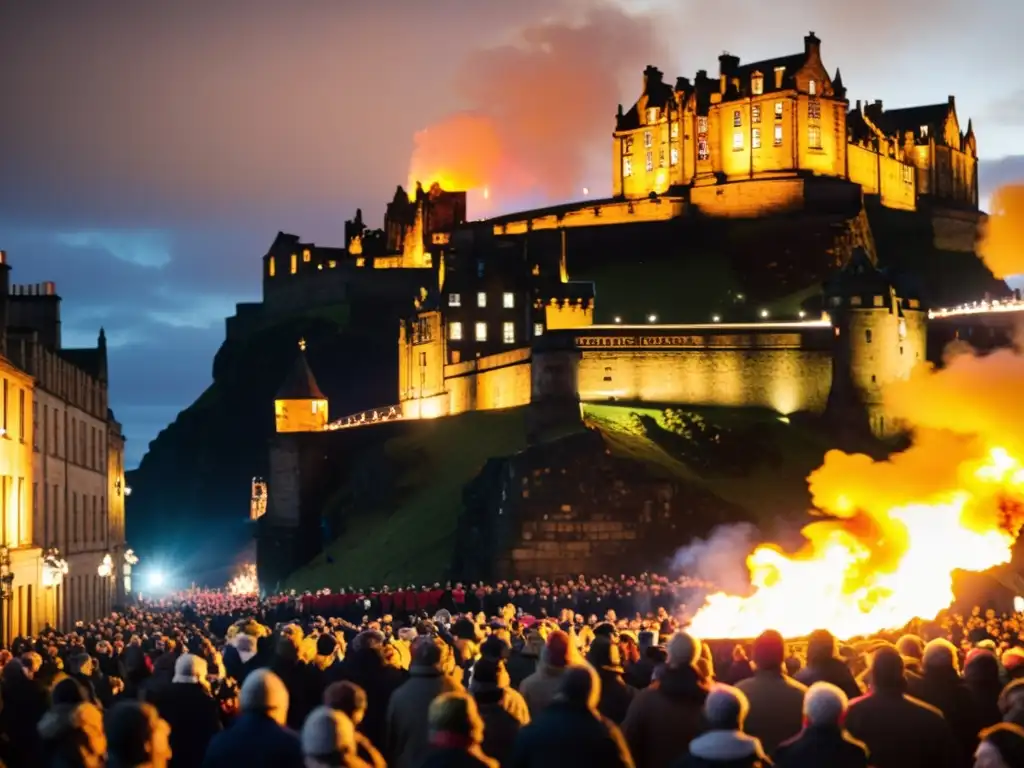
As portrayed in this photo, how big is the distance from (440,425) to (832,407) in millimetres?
18664

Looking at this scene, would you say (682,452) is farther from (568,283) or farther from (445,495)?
(568,283)

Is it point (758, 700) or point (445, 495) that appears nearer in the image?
point (758, 700)

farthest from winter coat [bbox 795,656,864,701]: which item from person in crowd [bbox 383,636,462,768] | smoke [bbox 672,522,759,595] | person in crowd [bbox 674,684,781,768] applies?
smoke [bbox 672,522,759,595]

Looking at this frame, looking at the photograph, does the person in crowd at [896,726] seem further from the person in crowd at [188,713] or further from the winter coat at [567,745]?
the person in crowd at [188,713]

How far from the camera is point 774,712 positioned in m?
13.2

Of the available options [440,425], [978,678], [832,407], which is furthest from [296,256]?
[978,678]

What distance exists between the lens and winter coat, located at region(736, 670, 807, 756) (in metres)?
13.1

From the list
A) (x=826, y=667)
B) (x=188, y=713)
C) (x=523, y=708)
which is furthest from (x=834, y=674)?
(x=188, y=713)

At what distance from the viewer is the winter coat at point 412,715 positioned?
1320cm

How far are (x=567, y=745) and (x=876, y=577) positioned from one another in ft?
60.3

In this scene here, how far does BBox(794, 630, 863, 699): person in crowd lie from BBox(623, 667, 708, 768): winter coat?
2.59 m

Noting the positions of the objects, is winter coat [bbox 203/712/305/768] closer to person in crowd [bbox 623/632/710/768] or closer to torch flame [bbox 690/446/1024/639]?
person in crowd [bbox 623/632/710/768]

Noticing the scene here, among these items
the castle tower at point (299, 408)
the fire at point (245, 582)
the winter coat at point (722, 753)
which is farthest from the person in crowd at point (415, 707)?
the castle tower at point (299, 408)

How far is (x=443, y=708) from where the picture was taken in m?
10.3
